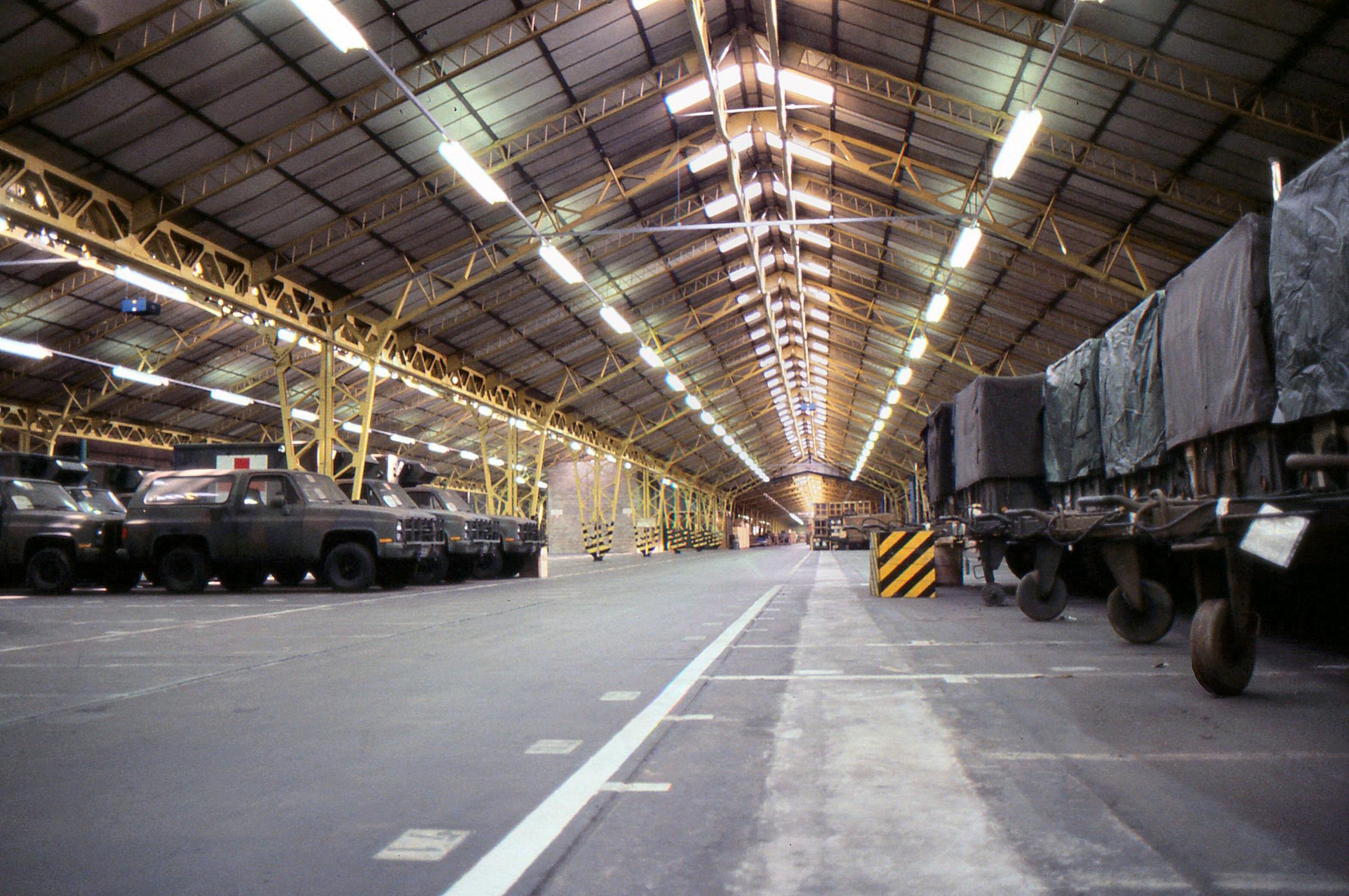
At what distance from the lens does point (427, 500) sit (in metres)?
19.9

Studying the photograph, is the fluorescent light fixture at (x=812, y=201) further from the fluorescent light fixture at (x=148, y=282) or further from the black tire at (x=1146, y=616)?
the black tire at (x=1146, y=616)

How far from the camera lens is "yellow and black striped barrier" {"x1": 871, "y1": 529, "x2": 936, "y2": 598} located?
46.1 feet

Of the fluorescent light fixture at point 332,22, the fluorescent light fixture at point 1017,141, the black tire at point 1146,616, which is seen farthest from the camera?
the fluorescent light fixture at point 1017,141

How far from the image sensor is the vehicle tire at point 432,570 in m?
18.3

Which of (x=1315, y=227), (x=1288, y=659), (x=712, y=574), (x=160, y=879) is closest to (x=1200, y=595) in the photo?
(x=1288, y=659)

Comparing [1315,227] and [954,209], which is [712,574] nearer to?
[954,209]

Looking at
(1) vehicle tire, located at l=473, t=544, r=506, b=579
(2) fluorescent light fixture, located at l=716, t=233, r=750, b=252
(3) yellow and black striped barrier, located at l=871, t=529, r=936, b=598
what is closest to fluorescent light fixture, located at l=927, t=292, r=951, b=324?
(2) fluorescent light fixture, located at l=716, t=233, r=750, b=252

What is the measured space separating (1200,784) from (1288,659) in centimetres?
409

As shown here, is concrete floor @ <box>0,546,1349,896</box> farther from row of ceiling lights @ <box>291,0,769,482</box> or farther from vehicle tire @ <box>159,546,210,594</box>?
vehicle tire @ <box>159,546,210,594</box>

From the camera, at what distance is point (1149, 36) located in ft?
47.5

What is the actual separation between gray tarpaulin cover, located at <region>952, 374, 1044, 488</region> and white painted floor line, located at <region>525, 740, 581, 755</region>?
9574 mm

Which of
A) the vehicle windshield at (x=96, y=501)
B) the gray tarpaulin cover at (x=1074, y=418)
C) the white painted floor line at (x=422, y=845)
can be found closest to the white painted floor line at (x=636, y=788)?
the white painted floor line at (x=422, y=845)

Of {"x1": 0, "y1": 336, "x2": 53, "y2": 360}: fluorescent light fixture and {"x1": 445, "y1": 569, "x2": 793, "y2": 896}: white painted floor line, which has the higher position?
{"x1": 0, "y1": 336, "x2": 53, "y2": 360}: fluorescent light fixture

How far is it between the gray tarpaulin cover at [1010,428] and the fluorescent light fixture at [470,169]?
32.4 feet
